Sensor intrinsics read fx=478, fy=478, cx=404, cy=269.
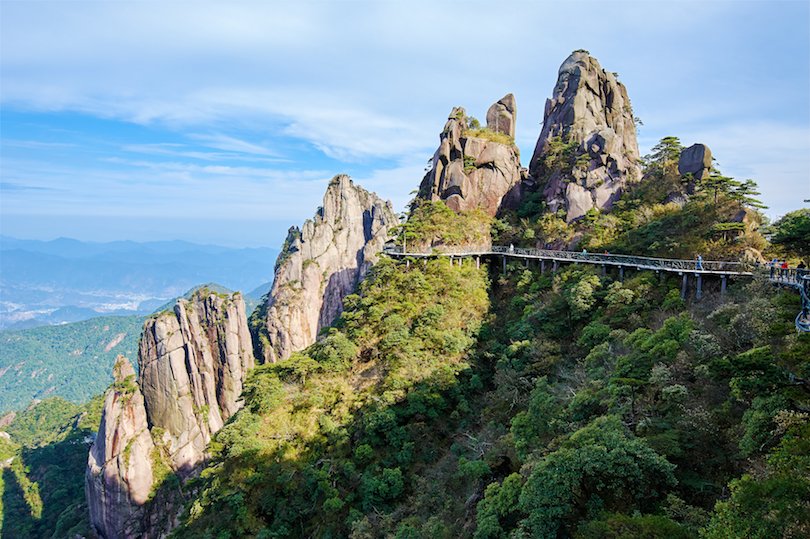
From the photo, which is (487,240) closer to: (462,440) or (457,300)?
(457,300)

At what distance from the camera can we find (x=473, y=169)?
4250 centimetres

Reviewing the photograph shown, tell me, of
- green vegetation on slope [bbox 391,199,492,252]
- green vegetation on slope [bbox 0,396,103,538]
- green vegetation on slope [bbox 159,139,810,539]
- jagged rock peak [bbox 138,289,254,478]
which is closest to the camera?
green vegetation on slope [bbox 159,139,810,539]

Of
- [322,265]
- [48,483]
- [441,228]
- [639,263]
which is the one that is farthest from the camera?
[322,265]

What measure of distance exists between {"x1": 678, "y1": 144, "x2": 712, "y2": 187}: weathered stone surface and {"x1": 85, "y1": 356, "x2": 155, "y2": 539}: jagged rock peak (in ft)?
168

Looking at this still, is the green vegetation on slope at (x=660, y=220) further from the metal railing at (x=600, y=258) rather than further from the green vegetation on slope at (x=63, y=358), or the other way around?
the green vegetation on slope at (x=63, y=358)

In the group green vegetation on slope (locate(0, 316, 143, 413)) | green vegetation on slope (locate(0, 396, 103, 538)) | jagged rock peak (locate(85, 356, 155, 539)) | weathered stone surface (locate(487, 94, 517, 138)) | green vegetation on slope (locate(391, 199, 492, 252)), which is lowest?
green vegetation on slope (locate(0, 316, 143, 413))

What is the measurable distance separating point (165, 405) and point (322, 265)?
103 feet

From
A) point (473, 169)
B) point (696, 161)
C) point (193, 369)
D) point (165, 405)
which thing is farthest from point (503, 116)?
point (165, 405)

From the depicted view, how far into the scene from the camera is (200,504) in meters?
24.4

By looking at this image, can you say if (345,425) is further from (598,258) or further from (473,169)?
(473,169)

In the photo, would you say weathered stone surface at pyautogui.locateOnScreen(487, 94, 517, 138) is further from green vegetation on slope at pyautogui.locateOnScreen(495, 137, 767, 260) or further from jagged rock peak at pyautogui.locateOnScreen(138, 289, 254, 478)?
jagged rock peak at pyautogui.locateOnScreen(138, 289, 254, 478)

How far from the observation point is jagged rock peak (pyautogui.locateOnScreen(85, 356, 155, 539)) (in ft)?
138

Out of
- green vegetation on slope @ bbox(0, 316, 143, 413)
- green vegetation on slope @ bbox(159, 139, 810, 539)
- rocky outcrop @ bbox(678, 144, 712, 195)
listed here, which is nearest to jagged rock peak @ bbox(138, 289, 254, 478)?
green vegetation on slope @ bbox(159, 139, 810, 539)

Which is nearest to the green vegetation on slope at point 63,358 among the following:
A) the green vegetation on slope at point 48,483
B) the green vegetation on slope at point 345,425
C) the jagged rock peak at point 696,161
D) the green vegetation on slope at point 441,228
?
the green vegetation on slope at point 48,483
